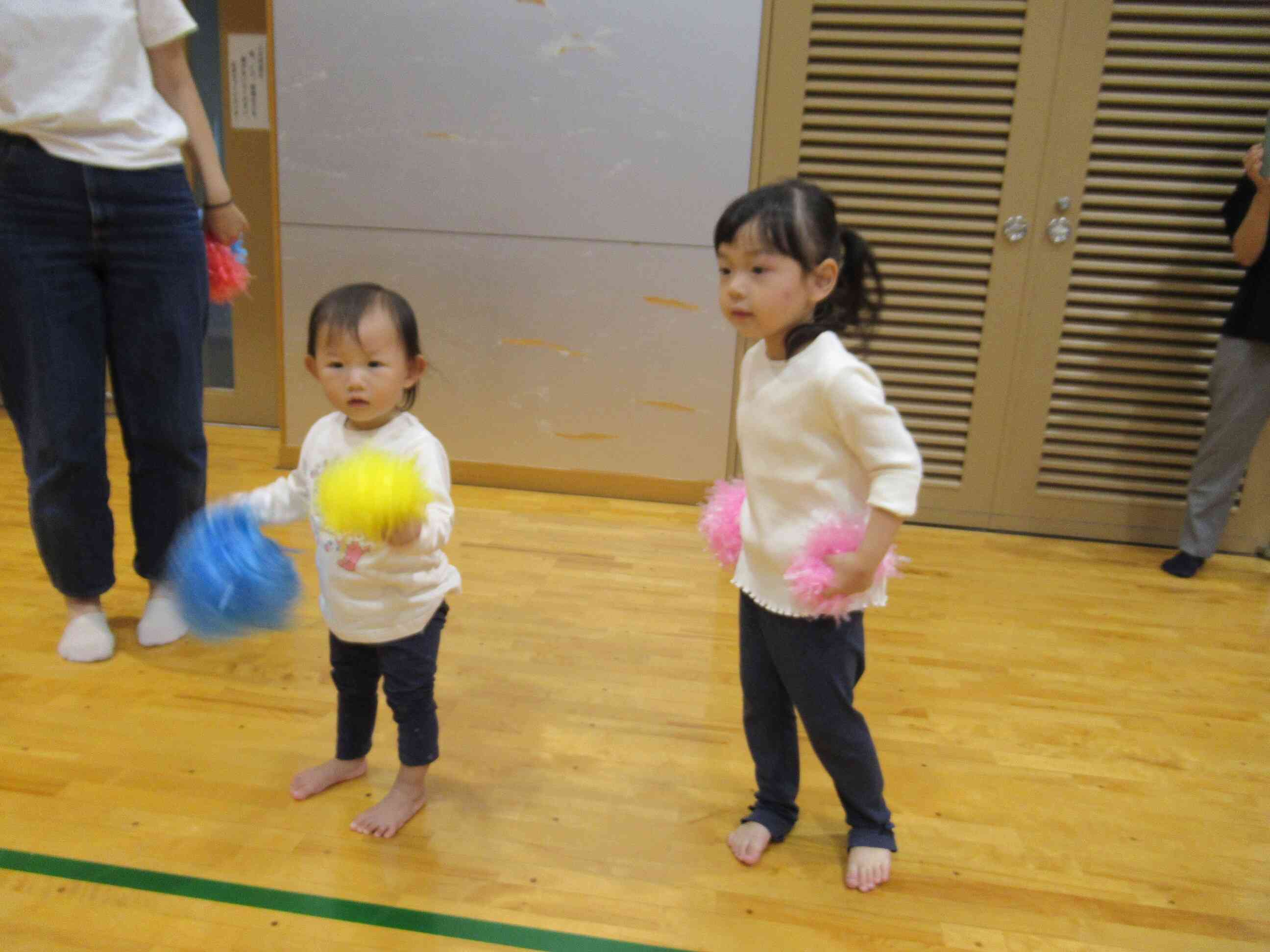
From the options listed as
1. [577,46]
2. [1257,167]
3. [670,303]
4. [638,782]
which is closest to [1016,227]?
[1257,167]

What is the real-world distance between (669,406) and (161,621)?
180cm

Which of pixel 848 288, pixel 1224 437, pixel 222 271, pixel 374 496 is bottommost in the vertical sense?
pixel 1224 437

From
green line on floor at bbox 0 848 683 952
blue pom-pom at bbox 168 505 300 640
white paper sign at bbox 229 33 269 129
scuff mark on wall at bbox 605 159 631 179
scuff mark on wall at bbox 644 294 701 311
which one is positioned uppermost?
white paper sign at bbox 229 33 269 129

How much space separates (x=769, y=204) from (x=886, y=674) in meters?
1.27

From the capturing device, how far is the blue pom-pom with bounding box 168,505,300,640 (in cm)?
144

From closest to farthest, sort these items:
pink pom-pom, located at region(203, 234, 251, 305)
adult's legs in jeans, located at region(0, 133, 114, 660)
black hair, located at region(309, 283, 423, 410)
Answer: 1. black hair, located at region(309, 283, 423, 410)
2. adult's legs in jeans, located at region(0, 133, 114, 660)
3. pink pom-pom, located at region(203, 234, 251, 305)

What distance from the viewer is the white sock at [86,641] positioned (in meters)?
2.01

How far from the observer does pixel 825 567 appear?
1.28 metres

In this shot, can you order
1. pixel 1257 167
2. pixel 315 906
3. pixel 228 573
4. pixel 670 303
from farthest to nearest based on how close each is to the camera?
pixel 670 303, pixel 1257 167, pixel 228 573, pixel 315 906

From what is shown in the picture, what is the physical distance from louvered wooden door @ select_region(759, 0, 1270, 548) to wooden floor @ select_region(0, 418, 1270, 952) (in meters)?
0.70

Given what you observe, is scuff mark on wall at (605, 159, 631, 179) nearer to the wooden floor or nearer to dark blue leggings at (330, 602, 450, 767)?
the wooden floor

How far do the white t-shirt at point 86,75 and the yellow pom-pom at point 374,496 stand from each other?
1.00 meters

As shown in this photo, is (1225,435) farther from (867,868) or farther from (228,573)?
(228,573)

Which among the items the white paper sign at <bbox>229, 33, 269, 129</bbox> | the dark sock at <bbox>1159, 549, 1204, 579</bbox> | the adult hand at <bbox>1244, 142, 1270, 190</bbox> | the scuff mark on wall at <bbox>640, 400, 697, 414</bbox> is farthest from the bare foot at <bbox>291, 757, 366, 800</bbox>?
the white paper sign at <bbox>229, 33, 269, 129</bbox>
